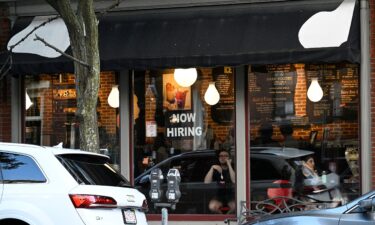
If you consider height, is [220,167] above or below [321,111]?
below

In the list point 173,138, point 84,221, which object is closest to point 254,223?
point 84,221

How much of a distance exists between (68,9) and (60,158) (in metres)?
2.46

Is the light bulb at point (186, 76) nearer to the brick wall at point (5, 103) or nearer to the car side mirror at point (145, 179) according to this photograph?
the car side mirror at point (145, 179)

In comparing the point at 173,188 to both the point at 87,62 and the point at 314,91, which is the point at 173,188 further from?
the point at 314,91

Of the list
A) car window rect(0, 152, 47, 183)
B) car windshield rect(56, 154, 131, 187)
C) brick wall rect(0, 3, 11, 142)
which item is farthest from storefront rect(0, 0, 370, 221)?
car window rect(0, 152, 47, 183)

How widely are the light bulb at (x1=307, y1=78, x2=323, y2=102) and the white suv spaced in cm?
463

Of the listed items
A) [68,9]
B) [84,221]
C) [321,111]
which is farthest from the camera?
[321,111]

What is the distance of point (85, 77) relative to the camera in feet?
29.1

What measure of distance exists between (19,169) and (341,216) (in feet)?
11.8

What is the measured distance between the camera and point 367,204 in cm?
605

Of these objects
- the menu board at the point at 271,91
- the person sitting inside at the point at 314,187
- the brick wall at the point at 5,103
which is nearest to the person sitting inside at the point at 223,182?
the menu board at the point at 271,91

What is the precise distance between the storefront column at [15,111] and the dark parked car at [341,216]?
6.92 m

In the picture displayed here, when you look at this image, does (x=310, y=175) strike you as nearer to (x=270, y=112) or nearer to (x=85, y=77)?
(x=270, y=112)

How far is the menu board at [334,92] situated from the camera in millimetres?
10859
